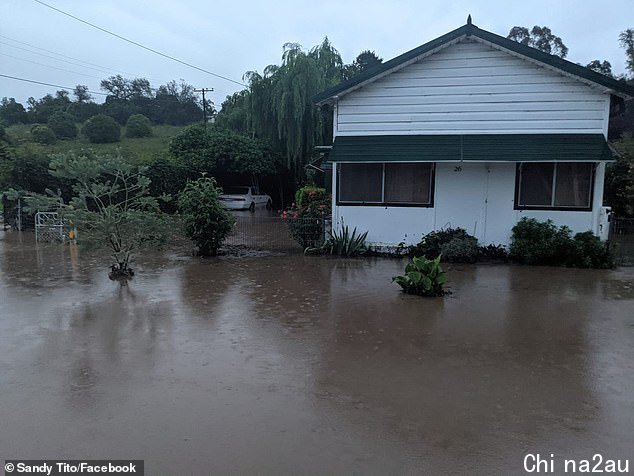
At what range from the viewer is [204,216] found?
1280cm

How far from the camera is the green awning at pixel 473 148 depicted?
1180 centimetres

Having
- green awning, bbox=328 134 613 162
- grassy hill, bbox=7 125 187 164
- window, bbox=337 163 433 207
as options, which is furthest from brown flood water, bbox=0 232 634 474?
grassy hill, bbox=7 125 187 164

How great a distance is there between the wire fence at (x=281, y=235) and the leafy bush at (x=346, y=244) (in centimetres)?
37

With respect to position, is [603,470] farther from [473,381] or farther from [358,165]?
[358,165]

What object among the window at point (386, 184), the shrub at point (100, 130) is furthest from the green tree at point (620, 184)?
the shrub at point (100, 130)

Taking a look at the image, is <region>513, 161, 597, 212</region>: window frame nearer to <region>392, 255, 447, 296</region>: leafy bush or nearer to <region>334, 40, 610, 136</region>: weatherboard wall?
<region>334, 40, 610, 136</region>: weatherboard wall

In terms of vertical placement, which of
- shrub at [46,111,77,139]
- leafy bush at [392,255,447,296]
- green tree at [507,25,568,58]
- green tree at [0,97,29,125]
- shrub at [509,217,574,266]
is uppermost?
green tree at [507,25,568,58]

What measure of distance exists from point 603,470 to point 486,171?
33.1ft

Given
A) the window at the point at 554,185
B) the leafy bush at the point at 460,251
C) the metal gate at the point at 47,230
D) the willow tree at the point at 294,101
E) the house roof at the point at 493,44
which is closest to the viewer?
the house roof at the point at 493,44

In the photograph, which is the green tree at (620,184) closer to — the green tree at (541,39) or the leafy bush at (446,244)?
the leafy bush at (446,244)

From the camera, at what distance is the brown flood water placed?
3.75 m

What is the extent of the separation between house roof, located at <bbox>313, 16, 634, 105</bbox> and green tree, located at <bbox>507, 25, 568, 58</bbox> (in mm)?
48379

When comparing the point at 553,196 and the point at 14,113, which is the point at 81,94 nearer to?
the point at 14,113

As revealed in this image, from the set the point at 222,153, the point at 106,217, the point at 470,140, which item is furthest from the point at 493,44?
the point at 222,153
